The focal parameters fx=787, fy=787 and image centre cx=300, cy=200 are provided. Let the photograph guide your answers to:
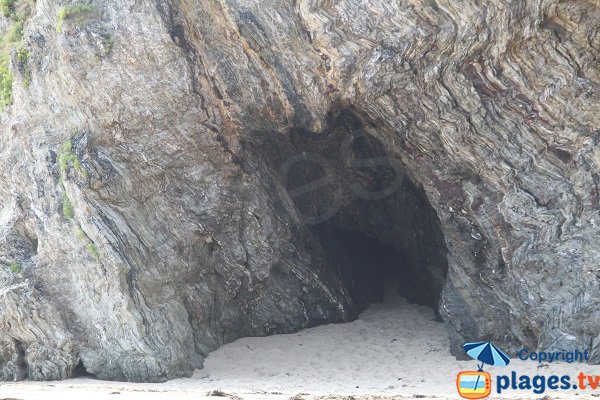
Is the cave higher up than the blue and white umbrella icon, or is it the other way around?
the cave

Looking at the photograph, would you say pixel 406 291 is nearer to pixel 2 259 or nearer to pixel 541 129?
pixel 541 129

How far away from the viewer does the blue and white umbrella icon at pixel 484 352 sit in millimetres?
12794

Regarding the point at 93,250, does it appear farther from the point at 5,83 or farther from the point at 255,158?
the point at 5,83

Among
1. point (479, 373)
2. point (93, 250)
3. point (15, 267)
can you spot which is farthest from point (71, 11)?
point (479, 373)

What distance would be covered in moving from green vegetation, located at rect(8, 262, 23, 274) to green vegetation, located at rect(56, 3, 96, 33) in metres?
4.10

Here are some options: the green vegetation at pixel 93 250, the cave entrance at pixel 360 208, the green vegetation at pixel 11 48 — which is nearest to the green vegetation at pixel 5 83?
the green vegetation at pixel 11 48

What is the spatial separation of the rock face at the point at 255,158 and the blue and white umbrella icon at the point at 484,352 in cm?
27

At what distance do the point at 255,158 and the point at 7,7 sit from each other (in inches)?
232

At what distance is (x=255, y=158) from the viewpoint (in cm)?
1515

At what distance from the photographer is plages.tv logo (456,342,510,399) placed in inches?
432

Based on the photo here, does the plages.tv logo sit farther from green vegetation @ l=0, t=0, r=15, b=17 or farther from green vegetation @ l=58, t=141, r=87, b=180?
green vegetation @ l=0, t=0, r=15, b=17

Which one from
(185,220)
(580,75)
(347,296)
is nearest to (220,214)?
(185,220)

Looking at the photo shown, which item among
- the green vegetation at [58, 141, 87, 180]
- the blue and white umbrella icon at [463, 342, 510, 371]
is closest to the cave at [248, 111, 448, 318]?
the blue and white umbrella icon at [463, 342, 510, 371]

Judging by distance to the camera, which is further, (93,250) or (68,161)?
(68,161)
